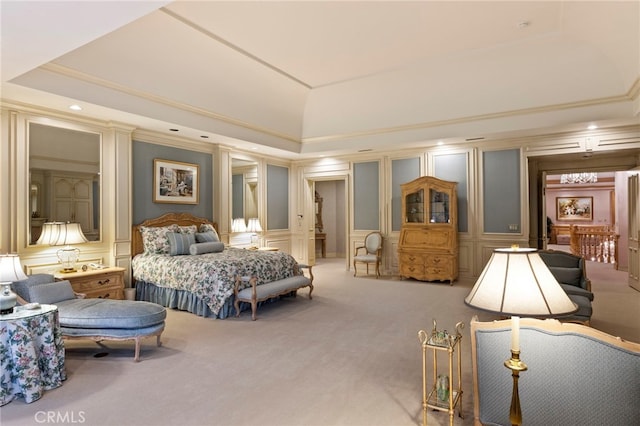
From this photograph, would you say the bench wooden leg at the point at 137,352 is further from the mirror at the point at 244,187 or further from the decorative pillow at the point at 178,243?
the mirror at the point at 244,187

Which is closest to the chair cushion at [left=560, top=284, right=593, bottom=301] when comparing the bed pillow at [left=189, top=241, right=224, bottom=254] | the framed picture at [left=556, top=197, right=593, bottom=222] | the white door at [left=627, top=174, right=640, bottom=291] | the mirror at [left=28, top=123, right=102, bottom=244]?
the white door at [left=627, top=174, right=640, bottom=291]

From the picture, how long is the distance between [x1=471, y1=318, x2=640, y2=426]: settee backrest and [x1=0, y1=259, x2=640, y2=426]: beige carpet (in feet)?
0.42

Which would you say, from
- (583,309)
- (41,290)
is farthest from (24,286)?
(583,309)

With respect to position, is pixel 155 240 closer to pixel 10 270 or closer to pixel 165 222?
pixel 165 222

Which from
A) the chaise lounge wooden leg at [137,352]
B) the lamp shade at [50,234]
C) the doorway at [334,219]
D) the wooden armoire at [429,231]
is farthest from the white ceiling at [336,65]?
the doorway at [334,219]

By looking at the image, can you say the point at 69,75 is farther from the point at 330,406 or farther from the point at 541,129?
the point at 541,129

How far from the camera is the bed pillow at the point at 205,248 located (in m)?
5.38

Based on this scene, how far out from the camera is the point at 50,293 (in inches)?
137

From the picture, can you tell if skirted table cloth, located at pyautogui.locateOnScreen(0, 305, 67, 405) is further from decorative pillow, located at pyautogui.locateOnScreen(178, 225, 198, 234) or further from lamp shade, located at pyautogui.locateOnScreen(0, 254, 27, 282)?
decorative pillow, located at pyautogui.locateOnScreen(178, 225, 198, 234)

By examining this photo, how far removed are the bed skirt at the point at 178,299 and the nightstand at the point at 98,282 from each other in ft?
1.44

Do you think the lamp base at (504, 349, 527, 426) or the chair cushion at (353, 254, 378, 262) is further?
the chair cushion at (353, 254, 378, 262)

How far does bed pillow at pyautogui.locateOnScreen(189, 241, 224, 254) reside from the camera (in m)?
5.38

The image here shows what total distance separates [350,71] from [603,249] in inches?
332

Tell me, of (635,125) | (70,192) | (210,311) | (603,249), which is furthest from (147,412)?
(603,249)
